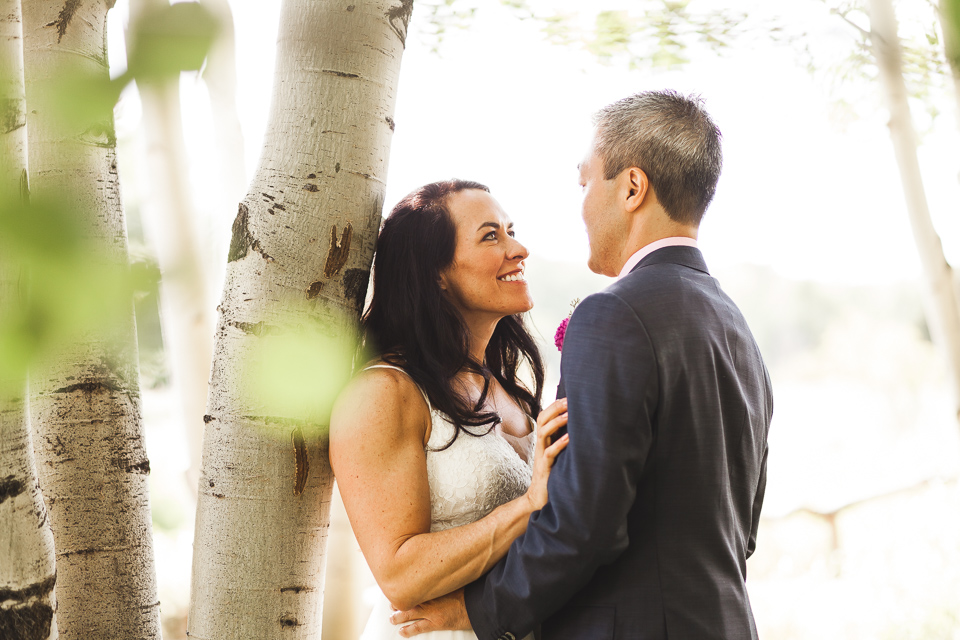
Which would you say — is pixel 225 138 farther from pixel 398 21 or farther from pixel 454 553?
pixel 454 553

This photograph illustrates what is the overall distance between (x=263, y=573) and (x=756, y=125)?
417cm

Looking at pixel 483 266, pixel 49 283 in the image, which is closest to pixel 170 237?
pixel 483 266

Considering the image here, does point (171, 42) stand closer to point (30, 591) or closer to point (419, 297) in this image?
point (30, 591)

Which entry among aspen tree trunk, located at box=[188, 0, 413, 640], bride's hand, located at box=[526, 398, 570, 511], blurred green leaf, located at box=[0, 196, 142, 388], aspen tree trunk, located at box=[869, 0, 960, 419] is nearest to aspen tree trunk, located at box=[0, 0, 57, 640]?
aspen tree trunk, located at box=[188, 0, 413, 640]

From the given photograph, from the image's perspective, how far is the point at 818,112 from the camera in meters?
4.23

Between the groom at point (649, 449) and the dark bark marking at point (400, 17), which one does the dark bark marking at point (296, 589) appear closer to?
the groom at point (649, 449)

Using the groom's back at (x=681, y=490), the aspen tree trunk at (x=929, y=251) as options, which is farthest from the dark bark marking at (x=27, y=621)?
the aspen tree trunk at (x=929, y=251)

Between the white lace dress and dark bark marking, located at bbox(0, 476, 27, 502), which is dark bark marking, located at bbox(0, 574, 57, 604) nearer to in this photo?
dark bark marking, located at bbox(0, 476, 27, 502)

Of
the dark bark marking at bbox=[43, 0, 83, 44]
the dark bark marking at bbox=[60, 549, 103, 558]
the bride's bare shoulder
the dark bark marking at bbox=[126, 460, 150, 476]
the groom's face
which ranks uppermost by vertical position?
the dark bark marking at bbox=[43, 0, 83, 44]

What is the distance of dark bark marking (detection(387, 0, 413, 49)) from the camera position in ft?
4.49

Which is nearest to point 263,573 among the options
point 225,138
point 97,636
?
point 97,636

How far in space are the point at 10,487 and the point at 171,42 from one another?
0.86 metres

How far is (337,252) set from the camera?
4.34ft

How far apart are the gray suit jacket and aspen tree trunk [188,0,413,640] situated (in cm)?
41
